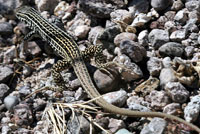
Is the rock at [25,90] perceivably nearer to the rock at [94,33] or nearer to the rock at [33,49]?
the rock at [33,49]

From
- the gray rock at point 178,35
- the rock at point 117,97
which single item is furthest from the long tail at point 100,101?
the gray rock at point 178,35

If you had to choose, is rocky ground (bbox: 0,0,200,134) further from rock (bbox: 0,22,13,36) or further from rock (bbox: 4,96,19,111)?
rock (bbox: 0,22,13,36)

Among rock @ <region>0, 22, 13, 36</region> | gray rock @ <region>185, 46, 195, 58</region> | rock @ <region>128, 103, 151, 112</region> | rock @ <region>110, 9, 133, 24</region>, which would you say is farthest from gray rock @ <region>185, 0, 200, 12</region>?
rock @ <region>0, 22, 13, 36</region>

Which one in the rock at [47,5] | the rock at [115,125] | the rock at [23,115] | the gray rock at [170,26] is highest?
the rock at [47,5]

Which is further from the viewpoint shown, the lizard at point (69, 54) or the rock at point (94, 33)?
the rock at point (94, 33)

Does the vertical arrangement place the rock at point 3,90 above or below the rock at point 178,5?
below

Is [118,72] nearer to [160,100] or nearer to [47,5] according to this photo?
[160,100]

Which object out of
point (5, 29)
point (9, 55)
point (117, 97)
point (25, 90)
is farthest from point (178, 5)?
point (5, 29)
